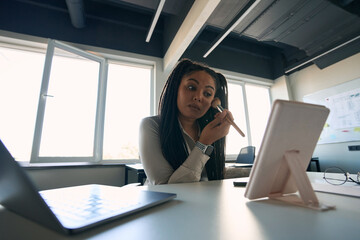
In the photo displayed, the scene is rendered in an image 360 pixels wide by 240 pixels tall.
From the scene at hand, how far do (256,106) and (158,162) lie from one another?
4203 millimetres

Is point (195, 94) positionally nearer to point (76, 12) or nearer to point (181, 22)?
point (181, 22)

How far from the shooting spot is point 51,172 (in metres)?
2.19

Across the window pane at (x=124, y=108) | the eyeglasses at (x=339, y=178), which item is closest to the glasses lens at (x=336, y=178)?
the eyeglasses at (x=339, y=178)

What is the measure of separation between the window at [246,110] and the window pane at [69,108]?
2.82 meters

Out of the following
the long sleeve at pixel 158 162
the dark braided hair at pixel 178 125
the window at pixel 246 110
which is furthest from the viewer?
the window at pixel 246 110

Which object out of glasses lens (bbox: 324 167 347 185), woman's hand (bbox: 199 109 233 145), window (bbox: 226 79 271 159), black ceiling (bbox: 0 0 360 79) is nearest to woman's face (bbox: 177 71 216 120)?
woman's hand (bbox: 199 109 233 145)

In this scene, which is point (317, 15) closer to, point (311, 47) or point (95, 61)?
point (311, 47)

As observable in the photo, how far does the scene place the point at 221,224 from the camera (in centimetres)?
29

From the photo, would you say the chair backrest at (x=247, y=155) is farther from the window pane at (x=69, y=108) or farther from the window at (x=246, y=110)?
the window pane at (x=69, y=108)

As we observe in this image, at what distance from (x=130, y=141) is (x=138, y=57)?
1.49 meters

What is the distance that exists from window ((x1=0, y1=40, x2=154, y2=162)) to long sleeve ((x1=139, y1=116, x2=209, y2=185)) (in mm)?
1977

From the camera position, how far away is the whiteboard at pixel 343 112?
3.17 metres

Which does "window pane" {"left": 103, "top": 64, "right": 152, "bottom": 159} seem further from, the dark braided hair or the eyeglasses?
the eyeglasses

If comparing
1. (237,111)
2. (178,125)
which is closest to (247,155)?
(237,111)
